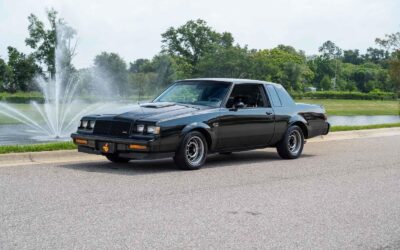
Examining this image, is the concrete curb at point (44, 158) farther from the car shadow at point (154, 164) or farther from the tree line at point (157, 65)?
the tree line at point (157, 65)

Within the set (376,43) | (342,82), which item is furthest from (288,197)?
(342,82)

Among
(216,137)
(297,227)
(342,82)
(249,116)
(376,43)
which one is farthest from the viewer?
(342,82)

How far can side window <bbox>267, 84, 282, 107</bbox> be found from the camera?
40.1ft

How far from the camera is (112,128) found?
10039 mm

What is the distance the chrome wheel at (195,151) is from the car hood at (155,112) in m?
0.49

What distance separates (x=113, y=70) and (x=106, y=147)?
59.2 m

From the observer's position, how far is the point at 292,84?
11806 centimetres

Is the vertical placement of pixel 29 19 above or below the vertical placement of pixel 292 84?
above

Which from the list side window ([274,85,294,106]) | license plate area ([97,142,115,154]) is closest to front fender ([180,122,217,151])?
license plate area ([97,142,115,154])

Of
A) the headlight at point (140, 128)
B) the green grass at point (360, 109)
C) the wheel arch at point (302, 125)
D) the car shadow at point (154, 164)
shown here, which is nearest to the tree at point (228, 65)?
the green grass at point (360, 109)

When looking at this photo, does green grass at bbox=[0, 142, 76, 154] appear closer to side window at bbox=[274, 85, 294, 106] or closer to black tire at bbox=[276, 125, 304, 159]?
black tire at bbox=[276, 125, 304, 159]

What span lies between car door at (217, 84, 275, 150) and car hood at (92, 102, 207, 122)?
25.2 inches

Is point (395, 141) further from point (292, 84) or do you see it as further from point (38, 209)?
point (292, 84)

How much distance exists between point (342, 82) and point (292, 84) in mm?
55822
